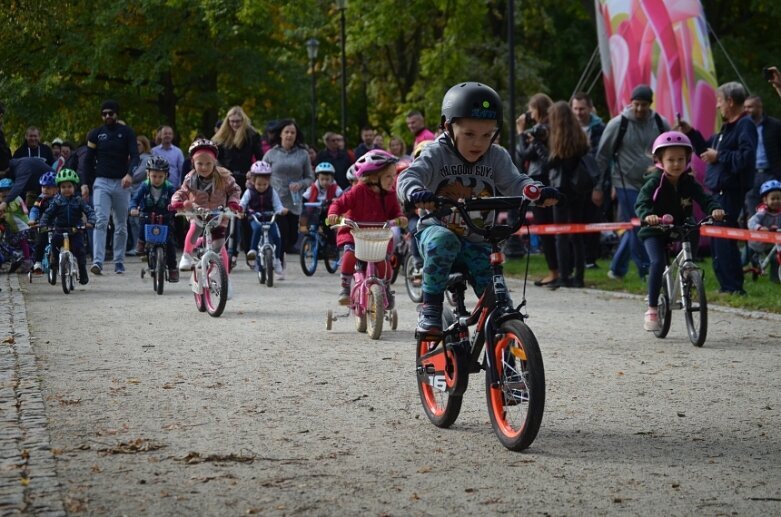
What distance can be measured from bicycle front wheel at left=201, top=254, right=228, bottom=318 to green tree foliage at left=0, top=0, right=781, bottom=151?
2077cm

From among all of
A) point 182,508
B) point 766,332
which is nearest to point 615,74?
point 766,332

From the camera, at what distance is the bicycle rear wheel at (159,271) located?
16.0 metres

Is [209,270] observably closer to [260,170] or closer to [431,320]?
[260,170]

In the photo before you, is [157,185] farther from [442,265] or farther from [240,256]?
[442,265]

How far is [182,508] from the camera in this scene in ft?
17.9

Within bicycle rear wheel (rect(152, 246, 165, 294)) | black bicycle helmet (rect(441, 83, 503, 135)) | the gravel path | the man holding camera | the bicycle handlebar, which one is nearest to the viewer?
the gravel path

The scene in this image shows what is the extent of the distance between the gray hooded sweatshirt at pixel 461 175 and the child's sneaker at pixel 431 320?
0.40m

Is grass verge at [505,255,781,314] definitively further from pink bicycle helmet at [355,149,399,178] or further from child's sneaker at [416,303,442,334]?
child's sneaker at [416,303,442,334]

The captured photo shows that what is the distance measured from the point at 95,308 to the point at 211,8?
21941mm

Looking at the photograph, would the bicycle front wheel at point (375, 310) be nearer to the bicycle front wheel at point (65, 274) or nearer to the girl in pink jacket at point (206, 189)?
the girl in pink jacket at point (206, 189)

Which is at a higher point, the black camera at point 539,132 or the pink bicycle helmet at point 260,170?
the black camera at point 539,132

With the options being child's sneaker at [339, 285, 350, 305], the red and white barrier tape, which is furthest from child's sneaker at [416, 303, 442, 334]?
the red and white barrier tape

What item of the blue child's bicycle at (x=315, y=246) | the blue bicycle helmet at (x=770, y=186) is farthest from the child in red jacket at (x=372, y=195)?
the blue child's bicycle at (x=315, y=246)

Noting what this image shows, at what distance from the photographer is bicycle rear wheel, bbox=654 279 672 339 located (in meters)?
11.0
